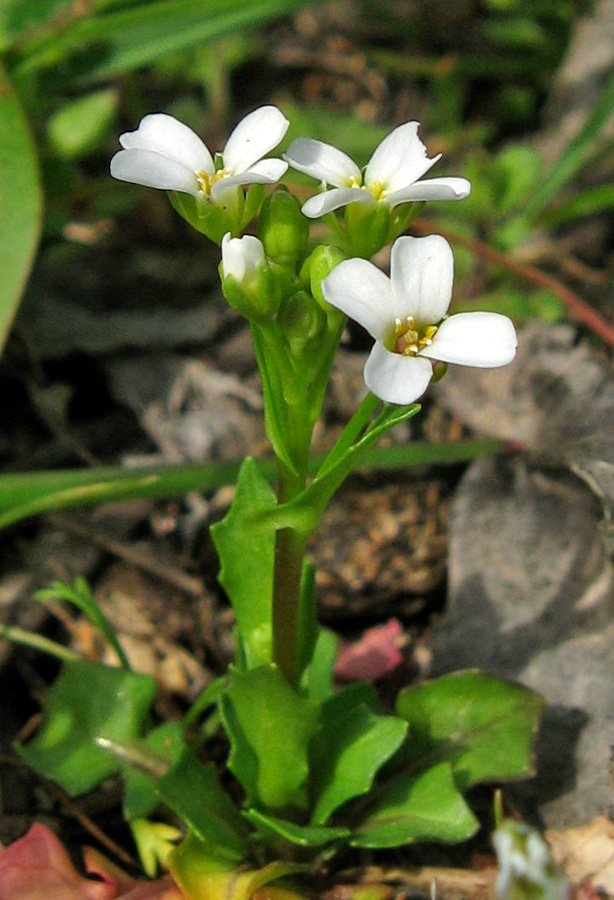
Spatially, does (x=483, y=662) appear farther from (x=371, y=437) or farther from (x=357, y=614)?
(x=371, y=437)

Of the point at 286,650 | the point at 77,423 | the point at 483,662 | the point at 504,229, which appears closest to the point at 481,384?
the point at 504,229

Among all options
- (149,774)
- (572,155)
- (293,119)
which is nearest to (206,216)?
(149,774)

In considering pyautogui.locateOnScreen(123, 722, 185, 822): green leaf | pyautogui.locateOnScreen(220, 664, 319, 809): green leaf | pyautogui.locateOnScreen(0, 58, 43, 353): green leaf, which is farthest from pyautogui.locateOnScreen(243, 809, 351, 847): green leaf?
pyautogui.locateOnScreen(0, 58, 43, 353): green leaf

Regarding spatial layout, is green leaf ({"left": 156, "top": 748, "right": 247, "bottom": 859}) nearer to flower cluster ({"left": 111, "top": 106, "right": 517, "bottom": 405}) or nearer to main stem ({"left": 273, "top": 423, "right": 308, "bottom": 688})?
main stem ({"left": 273, "top": 423, "right": 308, "bottom": 688})

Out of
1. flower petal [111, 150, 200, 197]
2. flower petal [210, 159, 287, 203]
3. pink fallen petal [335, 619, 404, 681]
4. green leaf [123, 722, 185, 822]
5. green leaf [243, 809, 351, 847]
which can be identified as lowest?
pink fallen petal [335, 619, 404, 681]

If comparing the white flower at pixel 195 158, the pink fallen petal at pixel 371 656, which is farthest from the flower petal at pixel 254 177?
the pink fallen petal at pixel 371 656
